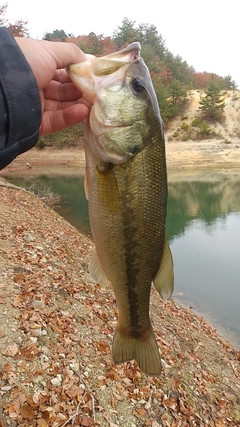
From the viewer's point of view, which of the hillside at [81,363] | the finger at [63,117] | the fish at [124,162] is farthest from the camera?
the hillside at [81,363]

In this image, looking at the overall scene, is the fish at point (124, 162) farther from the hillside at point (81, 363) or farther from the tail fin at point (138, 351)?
the hillside at point (81, 363)

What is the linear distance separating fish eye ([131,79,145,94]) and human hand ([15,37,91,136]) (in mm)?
289

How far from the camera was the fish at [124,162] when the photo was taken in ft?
6.32

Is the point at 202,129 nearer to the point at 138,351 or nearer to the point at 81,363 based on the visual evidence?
the point at 81,363

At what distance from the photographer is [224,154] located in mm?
36250

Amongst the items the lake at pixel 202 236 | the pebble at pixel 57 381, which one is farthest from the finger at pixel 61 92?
the lake at pixel 202 236

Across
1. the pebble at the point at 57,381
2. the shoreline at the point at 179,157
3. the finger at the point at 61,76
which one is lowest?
the shoreline at the point at 179,157

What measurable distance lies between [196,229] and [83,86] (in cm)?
1503

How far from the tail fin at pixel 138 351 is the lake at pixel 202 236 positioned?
23.3ft

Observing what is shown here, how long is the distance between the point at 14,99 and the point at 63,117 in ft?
1.83

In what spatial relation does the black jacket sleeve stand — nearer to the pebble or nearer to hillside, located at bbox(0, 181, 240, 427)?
hillside, located at bbox(0, 181, 240, 427)

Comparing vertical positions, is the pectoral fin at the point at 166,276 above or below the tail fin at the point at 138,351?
above

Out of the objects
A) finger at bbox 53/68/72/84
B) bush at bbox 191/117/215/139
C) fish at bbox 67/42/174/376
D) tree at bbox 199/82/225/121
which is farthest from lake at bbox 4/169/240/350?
tree at bbox 199/82/225/121

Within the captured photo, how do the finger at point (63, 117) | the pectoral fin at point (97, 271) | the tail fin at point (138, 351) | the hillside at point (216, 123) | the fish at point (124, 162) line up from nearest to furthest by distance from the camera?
the fish at point (124, 162), the finger at point (63, 117), the pectoral fin at point (97, 271), the tail fin at point (138, 351), the hillside at point (216, 123)
